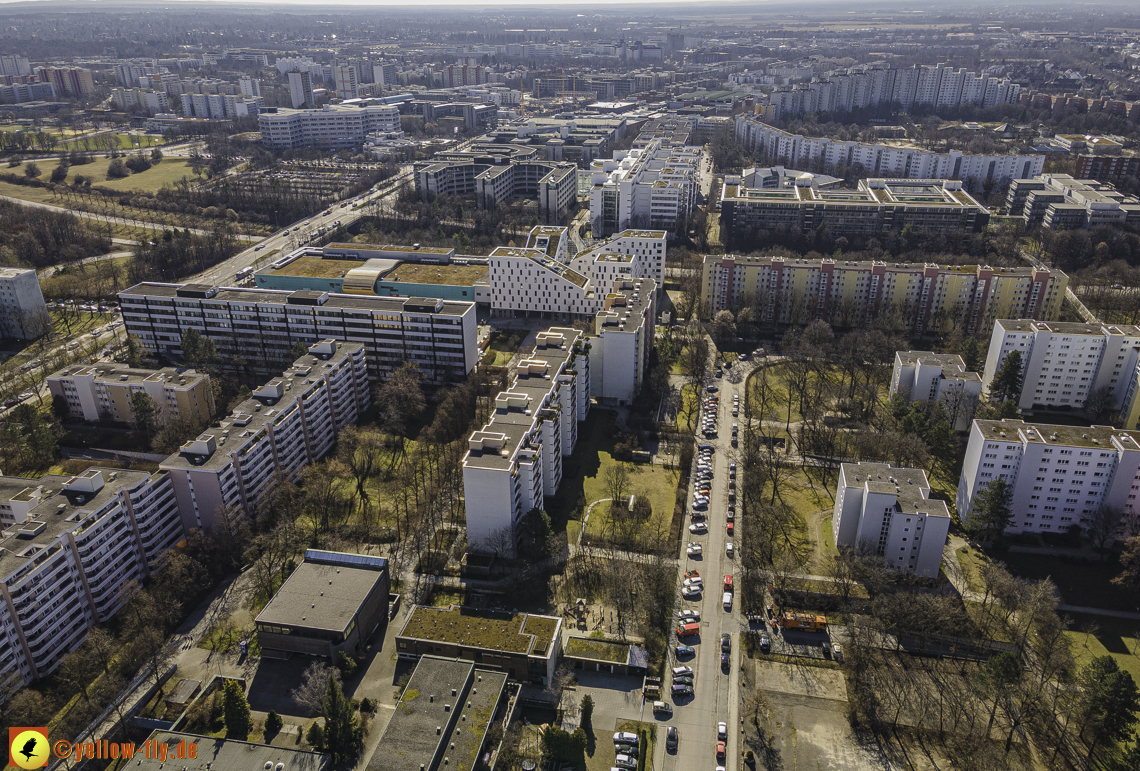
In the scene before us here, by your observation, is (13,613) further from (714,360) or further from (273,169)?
(273,169)

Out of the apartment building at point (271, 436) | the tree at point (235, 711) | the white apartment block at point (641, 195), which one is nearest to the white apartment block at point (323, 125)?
the white apartment block at point (641, 195)

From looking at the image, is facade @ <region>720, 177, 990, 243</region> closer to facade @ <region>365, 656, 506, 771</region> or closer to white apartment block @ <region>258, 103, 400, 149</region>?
facade @ <region>365, 656, 506, 771</region>

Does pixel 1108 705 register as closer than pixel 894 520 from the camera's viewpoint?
Yes

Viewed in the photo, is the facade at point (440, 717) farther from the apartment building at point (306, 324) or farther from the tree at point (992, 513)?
the apartment building at point (306, 324)

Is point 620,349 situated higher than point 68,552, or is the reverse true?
point 620,349

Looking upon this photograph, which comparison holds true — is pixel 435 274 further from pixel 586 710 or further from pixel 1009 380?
pixel 1009 380

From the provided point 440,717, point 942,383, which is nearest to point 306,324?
point 440,717

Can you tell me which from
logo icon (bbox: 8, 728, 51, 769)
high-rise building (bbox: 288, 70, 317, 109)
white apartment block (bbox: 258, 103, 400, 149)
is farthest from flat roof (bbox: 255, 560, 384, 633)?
high-rise building (bbox: 288, 70, 317, 109)
